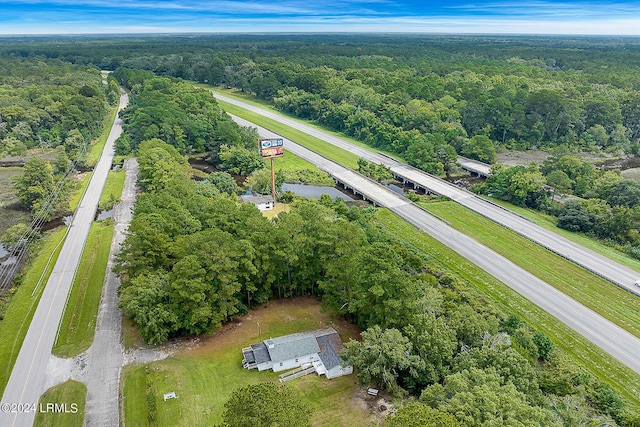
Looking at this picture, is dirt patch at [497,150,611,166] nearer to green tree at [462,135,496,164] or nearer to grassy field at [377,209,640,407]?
green tree at [462,135,496,164]

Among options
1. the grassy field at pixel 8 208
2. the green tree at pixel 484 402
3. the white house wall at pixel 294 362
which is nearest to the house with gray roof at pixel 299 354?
the white house wall at pixel 294 362

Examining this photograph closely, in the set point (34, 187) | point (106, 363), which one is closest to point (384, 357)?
point (106, 363)

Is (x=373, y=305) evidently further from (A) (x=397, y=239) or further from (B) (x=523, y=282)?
(A) (x=397, y=239)

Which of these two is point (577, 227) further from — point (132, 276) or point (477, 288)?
point (132, 276)

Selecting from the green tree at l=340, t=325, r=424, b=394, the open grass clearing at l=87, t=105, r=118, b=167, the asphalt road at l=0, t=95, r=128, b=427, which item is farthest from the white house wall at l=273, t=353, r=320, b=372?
the open grass clearing at l=87, t=105, r=118, b=167

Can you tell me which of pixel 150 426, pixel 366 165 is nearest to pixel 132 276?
pixel 150 426
